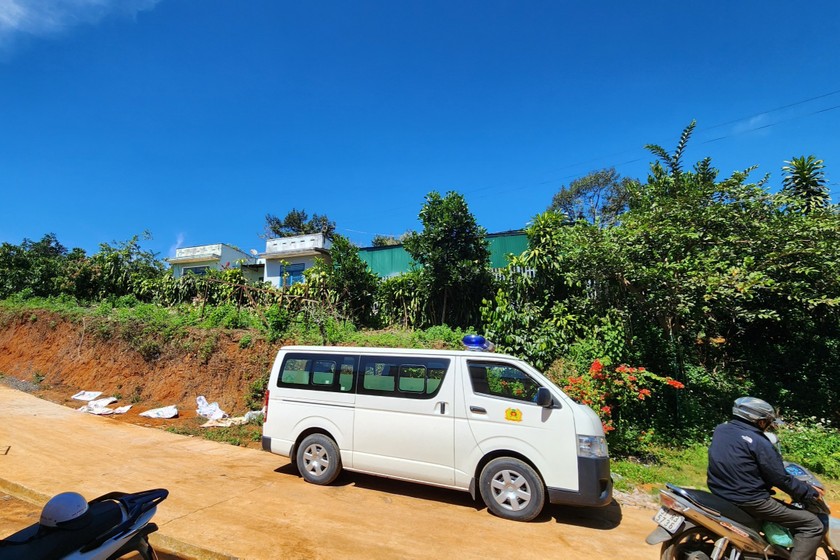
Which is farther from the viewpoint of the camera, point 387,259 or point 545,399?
point 387,259

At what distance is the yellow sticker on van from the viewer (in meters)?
4.84

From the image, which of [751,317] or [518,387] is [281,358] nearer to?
[518,387]

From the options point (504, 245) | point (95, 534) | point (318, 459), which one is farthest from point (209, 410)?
point (504, 245)

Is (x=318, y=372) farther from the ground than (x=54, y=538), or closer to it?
farther from the ground

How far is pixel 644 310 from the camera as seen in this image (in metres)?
9.02

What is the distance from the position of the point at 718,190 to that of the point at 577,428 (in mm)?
6928

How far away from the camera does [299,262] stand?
81.7 feet

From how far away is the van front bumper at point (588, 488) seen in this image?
444cm

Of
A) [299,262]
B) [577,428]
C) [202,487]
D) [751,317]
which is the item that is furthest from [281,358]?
[299,262]

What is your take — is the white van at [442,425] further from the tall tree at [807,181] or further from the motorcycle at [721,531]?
the tall tree at [807,181]

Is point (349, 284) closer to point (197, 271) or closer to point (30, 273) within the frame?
point (30, 273)

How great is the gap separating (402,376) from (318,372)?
4.67 feet

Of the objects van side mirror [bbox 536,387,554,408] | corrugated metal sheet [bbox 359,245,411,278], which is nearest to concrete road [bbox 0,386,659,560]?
van side mirror [bbox 536,387,554,408]

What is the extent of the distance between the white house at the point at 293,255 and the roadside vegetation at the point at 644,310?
395 inches
